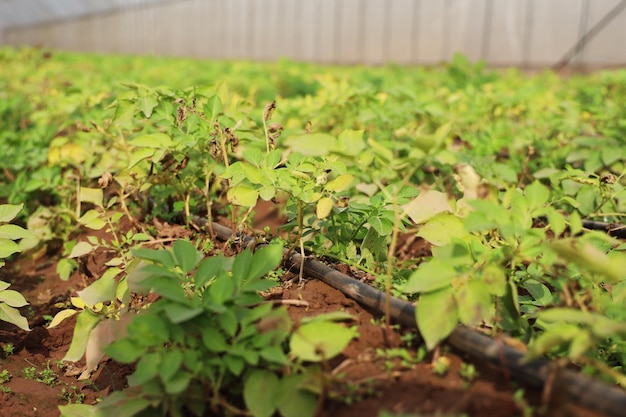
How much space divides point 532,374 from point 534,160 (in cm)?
244

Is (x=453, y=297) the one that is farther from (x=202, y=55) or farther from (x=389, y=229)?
(x=202, y=55)

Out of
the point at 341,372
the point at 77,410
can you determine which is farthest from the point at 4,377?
the point at 341,372

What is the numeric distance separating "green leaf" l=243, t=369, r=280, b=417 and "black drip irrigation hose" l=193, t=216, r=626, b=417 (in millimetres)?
404

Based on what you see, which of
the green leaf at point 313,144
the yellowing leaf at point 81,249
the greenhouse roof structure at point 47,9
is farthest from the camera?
the greenhouse roof structure at point 47,9

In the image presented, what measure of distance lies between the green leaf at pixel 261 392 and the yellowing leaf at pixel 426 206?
75cm

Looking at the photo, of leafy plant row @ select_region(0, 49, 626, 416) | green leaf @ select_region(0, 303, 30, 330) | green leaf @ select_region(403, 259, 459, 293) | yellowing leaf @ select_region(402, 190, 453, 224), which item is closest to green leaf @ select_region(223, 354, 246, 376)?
leafy plant row @ select_region(0, 49, 626, 416)

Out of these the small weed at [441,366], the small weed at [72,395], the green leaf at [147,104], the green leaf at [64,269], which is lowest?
the small weed at [72,395]

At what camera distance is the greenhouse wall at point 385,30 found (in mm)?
11859

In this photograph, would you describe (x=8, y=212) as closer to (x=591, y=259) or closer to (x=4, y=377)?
A: (x=4, y=377)

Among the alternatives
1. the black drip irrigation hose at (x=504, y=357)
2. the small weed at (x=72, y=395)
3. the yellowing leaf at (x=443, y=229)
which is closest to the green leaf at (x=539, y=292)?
the yellowing leaf at (x=443, y=229)

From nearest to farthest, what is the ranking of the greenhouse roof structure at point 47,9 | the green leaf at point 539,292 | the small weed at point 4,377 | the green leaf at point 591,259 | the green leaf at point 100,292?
Answer: the green leaf at point 591,259
the green leaf at point 539,292
the green leaf at point 100,292
the small weed at point 4,377
the greenhouse roof structure at point 47,9

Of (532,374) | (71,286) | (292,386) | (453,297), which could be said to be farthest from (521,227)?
(71,286)

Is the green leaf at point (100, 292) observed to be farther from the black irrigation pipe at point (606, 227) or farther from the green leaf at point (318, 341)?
the black irrigation pipe at point (606, 227)

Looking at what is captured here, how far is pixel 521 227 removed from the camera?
1553mm
